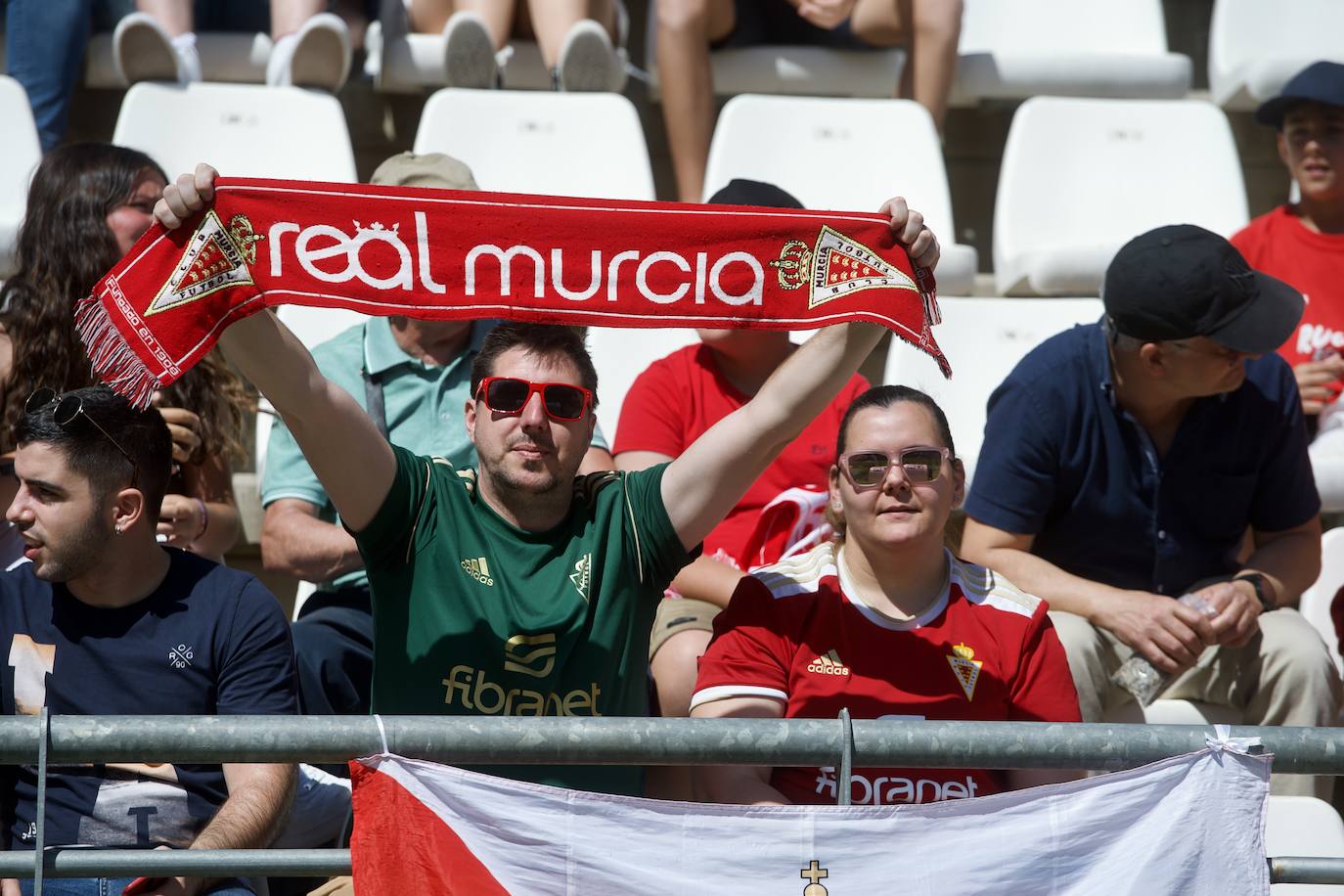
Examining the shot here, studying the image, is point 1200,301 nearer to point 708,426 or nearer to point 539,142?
point 708,426

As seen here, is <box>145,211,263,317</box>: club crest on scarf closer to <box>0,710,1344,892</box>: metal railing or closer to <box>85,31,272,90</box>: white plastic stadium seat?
<box>0,710,1344,892</box>: metal railing

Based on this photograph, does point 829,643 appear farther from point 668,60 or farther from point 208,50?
point 208,50

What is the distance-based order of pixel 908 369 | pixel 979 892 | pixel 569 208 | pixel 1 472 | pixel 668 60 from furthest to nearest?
pixel 668 60 < pixel 908 369 < pixel 1 472 < pixel 569 208 < pixel 979 892

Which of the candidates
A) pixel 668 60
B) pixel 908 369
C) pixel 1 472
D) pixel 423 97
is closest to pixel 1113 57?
pixel 668 60

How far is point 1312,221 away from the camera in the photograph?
4.72 metres

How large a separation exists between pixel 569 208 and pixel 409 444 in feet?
3.50

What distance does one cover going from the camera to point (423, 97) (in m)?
5.52

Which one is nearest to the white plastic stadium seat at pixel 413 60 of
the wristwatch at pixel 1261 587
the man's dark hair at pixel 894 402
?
the man's dark hair at pixel 894 402

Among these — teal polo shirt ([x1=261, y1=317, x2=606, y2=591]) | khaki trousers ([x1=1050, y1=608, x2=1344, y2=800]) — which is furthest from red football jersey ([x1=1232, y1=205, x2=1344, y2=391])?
teal polo shirt ([x1=261, y1=317, x2=606, y2=591])

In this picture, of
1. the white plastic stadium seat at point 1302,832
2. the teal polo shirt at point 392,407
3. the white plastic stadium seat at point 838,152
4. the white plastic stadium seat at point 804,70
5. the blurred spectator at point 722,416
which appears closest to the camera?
the white plastic stadium seat at point 1302,832

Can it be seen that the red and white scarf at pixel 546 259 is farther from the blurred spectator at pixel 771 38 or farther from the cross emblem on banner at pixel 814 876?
the blurred spectator at pixel 771 38

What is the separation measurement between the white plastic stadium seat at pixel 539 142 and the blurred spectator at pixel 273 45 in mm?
449

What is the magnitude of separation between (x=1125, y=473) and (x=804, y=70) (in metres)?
2.57

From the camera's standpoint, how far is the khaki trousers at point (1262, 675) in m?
3.23
